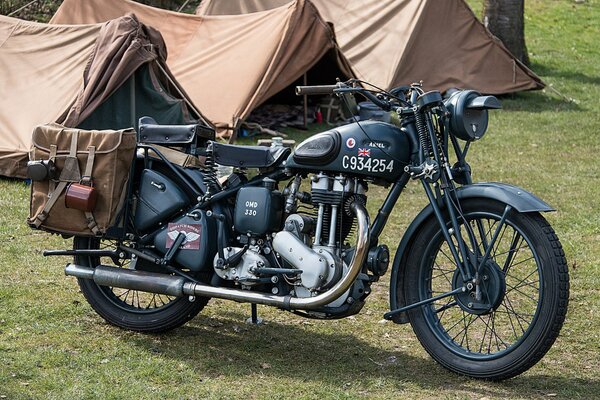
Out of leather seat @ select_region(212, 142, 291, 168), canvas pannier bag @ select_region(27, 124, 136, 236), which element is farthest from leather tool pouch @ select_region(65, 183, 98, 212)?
leather seat @ select_region(212, 142, 291, 168)

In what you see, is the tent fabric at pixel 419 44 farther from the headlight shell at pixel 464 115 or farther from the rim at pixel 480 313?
the headlight shell at pixel 464 115

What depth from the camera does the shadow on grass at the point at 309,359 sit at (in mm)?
4656

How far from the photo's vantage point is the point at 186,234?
516 centimetres

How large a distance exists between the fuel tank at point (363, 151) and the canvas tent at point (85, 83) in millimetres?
4783

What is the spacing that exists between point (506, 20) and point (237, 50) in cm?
A: 544

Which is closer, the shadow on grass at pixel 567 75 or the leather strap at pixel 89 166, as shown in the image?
the leather strap at pixel 89 166

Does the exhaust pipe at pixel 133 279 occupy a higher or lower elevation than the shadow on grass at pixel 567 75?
lower

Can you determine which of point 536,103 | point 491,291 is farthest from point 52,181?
point 536,103

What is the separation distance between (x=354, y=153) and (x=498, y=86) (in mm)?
10005

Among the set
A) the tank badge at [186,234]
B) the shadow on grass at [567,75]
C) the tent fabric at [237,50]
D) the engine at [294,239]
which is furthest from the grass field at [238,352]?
the shadow on grass at [567,75]

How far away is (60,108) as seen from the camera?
9.32 metres

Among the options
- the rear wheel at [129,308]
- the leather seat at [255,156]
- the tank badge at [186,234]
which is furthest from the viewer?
the rear wheel at [129,308]

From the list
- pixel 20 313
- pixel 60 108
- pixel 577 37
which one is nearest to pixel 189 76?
pixel 60 108

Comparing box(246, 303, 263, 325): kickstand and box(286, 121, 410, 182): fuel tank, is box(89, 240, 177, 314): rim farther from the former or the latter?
box(286, 121, 410, 182): fuel tank
